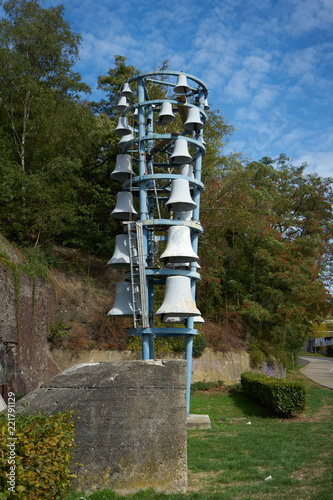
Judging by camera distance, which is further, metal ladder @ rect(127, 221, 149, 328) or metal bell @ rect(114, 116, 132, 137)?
metal bell @ rect(114, 116, 132, 137)

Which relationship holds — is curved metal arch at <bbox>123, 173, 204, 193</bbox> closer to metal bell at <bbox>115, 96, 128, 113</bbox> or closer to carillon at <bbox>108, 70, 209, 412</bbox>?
carillon at <bbox>108, 70, 209, 412</bbox>

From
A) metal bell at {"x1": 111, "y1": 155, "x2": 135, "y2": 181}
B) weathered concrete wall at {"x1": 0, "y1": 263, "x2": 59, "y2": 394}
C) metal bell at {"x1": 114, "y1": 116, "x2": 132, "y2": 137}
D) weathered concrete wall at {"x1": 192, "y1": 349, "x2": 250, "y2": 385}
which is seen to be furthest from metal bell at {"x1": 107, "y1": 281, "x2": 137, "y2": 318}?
weathered concrete wall at {"x1": 192, "y1": 349, "x2": 250, "y2": 385}

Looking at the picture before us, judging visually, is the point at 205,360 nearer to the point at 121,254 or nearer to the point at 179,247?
the point at 121,254

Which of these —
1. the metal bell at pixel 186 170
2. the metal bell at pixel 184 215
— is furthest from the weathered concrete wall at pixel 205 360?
the metal bell at pixel 186 170

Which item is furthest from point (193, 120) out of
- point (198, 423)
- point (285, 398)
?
point (285, 398)

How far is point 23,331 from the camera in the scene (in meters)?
16.3

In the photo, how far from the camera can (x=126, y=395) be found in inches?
251

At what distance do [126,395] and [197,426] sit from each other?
6164 mm

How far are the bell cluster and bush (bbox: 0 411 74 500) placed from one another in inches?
230

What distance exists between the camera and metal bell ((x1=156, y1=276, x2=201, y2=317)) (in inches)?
422

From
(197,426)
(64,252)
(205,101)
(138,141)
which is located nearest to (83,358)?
(64,252)

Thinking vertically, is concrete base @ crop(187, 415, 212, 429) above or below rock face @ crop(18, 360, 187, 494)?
below

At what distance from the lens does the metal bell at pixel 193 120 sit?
42.7 feet

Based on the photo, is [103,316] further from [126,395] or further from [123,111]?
[126,395]
